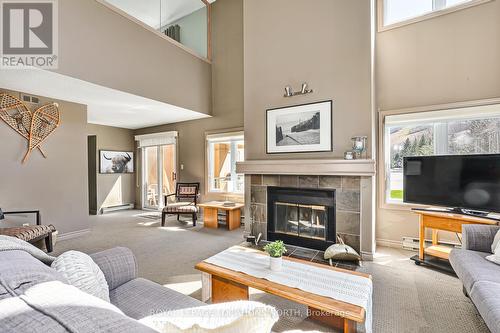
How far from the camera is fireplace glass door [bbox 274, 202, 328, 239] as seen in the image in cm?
345

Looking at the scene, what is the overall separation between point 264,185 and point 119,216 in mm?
4122

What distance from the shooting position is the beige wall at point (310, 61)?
10.3 feet

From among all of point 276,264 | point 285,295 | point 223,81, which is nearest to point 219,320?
point 285,295

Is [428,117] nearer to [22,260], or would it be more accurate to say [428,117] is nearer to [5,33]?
[22,260]

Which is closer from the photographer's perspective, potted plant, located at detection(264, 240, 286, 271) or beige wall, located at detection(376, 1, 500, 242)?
potted plant, located at detection(264, 240, 286, 271)

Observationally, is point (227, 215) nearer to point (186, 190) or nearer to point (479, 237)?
point (186, 190)

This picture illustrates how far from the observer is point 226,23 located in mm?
5195

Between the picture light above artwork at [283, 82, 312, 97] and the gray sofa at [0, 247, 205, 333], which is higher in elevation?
the picture light above artwork at [283, 82, 312, 97]

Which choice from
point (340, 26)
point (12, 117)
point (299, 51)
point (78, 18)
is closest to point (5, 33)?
point (78, 18)

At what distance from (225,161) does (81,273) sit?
442 centimetres

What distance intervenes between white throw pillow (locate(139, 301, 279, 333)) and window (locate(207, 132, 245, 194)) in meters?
4.46

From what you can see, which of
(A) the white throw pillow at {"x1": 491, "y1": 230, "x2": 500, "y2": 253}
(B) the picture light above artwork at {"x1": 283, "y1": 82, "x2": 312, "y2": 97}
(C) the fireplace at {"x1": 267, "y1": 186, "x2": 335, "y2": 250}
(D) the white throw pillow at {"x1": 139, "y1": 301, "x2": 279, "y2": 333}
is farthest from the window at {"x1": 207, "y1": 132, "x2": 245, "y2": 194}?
A: (D) the white throw pillow at {"x1": 139, "y1": 301, "x2": 279, "y2": 333}

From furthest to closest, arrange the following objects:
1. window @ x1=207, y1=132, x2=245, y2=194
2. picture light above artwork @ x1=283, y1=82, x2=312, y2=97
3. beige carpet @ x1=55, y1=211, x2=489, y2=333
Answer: window @ x1=207, y1=132, x2=245, y2=194, picture light above artwork @ x1=283, y1=82, x2=312, y2=97, beige carpet @ x1=55, y1=211, x2=489, y2=333

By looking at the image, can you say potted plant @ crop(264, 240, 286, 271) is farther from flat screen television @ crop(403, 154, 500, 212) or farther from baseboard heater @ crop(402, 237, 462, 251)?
baseboard heater @ crop(402, 237, 462, 251)
